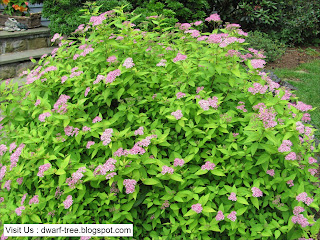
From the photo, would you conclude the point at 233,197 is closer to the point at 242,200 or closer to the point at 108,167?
the point at 242,200

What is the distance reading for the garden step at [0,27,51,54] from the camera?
16.4 ft

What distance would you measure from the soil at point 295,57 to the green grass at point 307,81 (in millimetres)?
155

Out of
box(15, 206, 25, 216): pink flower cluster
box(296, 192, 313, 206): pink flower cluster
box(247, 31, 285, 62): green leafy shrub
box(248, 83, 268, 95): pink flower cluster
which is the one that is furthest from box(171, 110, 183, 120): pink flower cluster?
box(247, 31, 285, 62): green leafy shrub

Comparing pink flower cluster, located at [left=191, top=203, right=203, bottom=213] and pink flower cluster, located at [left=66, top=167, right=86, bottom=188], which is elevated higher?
pink flower cluster, located at [left=66, top=167, right=86, bottom=188]

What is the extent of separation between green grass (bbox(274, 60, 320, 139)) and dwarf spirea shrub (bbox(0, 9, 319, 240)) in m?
2.02

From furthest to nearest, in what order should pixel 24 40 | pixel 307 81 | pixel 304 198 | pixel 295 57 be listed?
pixel 295 57
pixel 24 40
pixel 307 81
pixel 304 198

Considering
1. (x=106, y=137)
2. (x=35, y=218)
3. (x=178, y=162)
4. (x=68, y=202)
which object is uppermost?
(x=106, y=137)

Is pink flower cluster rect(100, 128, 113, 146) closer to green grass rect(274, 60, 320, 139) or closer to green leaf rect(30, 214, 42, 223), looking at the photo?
green leaf rect(30, 214, 42, 223)

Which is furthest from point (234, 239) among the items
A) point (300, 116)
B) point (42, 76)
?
point (42, 76)

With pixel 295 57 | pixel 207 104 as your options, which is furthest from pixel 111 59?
pixel 295 57

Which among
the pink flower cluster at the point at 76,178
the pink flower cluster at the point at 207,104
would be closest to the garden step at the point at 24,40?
the pink flower cluster at the point at 76,178

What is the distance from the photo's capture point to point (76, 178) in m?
1.80

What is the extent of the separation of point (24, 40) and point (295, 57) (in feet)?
16.3

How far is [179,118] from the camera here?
1.94 meters
